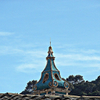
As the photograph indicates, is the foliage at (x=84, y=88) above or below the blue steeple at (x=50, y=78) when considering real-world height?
above

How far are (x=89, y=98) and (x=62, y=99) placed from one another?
4.14 ft

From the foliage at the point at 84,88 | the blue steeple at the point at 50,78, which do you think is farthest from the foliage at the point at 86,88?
the blue steeple at the point at 50,78

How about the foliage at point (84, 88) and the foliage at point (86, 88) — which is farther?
the foliage at point (86, 88)

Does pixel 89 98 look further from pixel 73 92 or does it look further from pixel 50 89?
pixel 73 92

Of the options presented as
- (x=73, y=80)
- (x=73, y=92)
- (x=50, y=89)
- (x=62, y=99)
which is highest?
(x=73, y=80)

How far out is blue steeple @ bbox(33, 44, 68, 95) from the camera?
34.3m

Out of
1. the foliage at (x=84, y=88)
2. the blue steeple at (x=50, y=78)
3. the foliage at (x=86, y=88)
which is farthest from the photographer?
the foliage at (x=86, y=88)

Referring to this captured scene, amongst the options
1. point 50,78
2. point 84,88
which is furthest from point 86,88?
point 50,78

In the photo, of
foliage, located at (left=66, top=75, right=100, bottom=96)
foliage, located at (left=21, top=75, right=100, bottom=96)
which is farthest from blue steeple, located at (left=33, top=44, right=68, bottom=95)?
foliage, located at (left=66, top=75, right=100, bottom=96)

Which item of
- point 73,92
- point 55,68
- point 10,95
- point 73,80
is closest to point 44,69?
point 55,68

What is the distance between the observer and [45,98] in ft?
49.1

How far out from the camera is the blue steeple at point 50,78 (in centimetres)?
3428

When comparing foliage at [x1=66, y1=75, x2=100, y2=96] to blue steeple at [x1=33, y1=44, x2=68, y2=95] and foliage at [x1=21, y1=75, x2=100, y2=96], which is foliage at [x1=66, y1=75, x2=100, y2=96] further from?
blue steeple at [x1=33, y1=44, x2=68, y2=95]

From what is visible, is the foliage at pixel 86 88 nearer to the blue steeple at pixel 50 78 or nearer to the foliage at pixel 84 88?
the foliage at pixel 84 88
